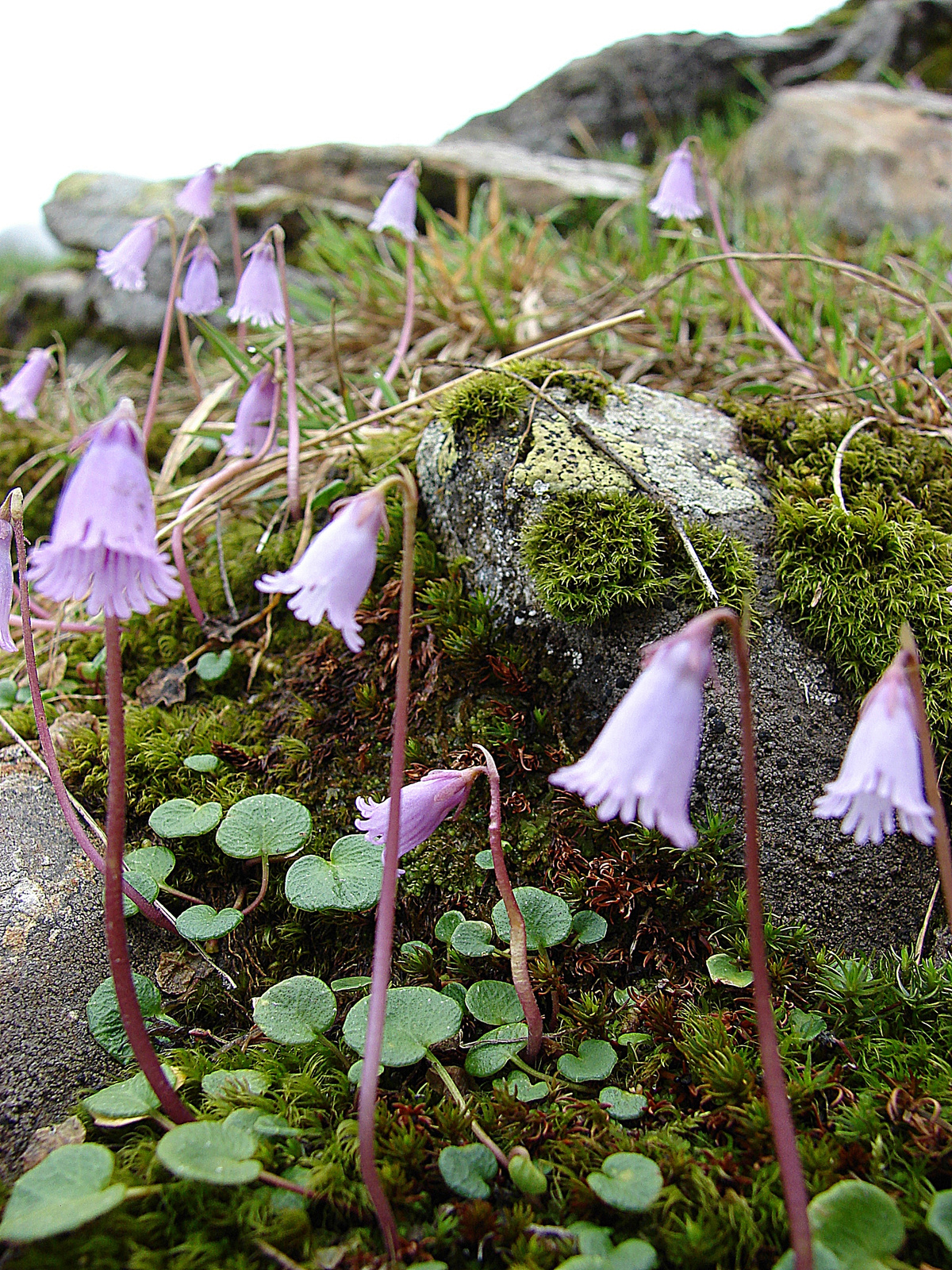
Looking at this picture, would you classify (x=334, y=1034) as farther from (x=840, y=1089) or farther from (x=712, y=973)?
(x=840, y=1089)

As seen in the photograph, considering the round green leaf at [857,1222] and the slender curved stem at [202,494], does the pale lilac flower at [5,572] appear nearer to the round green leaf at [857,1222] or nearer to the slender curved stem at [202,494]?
the slender curved stem at [202,494]

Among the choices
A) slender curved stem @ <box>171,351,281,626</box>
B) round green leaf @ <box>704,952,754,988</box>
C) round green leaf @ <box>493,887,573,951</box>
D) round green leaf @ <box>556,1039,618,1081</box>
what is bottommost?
round green leaf @ <box>556,1039,618,1081</box>

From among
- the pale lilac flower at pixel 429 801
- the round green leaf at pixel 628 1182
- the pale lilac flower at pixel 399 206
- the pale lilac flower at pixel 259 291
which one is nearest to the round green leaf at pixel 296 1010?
the pale lilac flower at pixel 429 801

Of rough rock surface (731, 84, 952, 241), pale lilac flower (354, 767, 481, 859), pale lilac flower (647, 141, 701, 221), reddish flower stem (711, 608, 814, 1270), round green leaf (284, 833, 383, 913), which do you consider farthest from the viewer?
rough rock surface (731, 84, 952, 241)

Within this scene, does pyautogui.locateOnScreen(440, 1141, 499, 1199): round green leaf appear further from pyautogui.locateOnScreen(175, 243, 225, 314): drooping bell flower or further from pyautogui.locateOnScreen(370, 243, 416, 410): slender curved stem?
pyautogui.locateOnScreen(175, 243, 225, 314): drooping bell flower

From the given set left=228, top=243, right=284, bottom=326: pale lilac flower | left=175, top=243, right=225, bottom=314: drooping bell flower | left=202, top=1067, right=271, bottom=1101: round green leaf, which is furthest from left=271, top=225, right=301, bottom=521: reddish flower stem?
left=202, top=1067, right=271, bottom=1101: round green leaf

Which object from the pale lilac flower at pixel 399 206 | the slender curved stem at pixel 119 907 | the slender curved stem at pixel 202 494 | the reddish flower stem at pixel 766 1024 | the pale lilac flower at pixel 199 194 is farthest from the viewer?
the pale lilac flower at pixel 399 206
